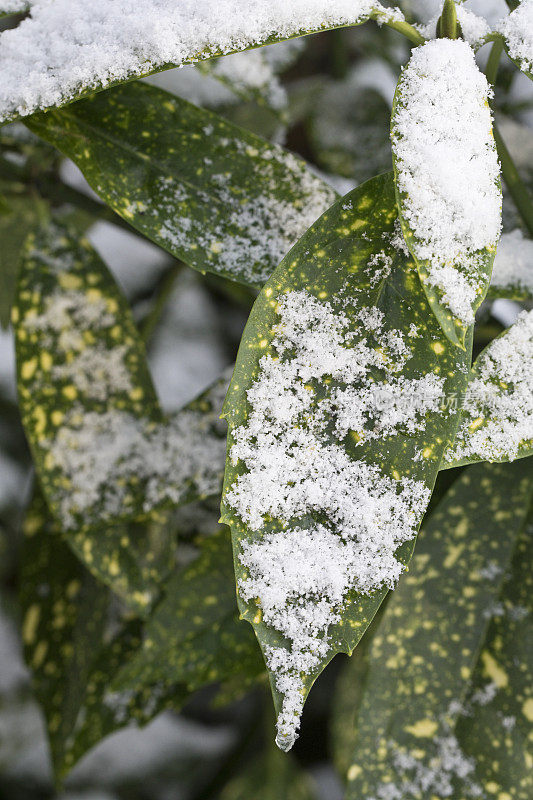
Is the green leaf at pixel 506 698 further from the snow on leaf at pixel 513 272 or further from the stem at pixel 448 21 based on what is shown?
the stem at pixel 448 21

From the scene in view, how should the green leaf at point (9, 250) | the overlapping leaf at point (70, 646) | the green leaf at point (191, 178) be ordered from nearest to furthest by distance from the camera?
the green leaf at point (191, 178) → the overlapping leaf at point (70, 646) → the green leaf at point (9, 250)

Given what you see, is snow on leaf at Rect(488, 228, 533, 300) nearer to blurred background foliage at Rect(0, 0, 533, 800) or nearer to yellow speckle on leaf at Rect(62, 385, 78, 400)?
blurred background foliage at Rect(0, 0, 533, 800)

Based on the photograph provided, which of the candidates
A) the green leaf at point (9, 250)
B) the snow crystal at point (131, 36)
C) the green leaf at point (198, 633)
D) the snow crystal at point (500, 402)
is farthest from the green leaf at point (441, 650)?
the green leaf at point (9, 250)

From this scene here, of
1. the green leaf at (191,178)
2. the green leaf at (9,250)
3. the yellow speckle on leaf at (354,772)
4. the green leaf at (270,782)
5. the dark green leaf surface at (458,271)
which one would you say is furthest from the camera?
the green leaf at (270,782)

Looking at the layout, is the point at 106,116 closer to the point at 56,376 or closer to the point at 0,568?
the point at 56,376

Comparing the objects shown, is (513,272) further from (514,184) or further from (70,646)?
(70,646)
